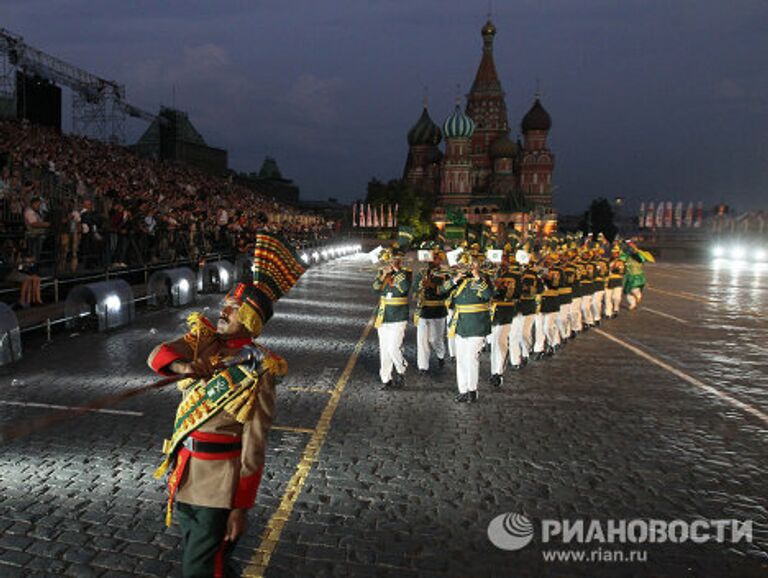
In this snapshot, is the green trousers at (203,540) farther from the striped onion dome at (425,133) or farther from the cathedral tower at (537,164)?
the striped onion dome at (425,133)

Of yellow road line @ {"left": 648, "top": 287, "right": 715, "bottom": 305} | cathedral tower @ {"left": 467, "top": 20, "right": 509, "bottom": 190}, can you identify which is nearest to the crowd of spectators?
yellow road line @ {"left": 648, "top": 287, "right": 715, "bottom": 305}

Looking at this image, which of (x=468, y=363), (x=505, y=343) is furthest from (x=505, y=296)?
(x=468, y=363)

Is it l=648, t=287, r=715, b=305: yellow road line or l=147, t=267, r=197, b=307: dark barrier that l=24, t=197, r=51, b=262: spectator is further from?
l=648, t=287, r=715, b=305: yellow road line

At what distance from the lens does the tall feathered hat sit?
405cm

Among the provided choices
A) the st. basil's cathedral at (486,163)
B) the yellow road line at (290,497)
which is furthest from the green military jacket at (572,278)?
the st. basil's cathedral at (486,163)

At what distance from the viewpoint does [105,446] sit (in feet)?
22.4

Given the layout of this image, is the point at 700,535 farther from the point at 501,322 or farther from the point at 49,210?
the point at 49,210

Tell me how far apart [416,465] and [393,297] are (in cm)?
382

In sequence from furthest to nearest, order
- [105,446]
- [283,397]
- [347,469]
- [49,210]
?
[49,210]
[283,397]
[105,446]
[347,469]

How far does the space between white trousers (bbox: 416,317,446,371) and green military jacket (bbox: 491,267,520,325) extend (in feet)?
3.37

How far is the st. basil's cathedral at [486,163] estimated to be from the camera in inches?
3433

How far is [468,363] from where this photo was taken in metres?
9.06

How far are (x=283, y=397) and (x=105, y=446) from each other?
271 cm

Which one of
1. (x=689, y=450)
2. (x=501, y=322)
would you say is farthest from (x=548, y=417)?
(x=501, y=322)
